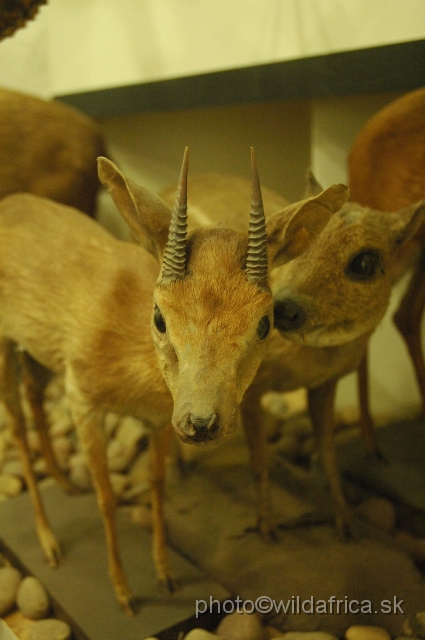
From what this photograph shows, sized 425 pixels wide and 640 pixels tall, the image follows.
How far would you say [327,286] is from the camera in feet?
7.82

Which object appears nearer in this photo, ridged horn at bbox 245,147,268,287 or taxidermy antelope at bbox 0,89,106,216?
ridged horn at bbox 245,147,268,287

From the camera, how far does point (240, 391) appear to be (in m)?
1.81

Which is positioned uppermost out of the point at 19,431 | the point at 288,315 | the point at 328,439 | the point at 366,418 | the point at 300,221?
the point at 300,221

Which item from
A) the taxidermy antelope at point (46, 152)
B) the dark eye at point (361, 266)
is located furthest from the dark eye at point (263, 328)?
the taxidermy antelope at point (46, 152)

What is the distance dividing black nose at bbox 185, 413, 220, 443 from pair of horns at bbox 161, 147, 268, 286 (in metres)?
0.43

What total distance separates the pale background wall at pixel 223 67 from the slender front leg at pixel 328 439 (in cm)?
105

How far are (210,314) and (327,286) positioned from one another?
737mm

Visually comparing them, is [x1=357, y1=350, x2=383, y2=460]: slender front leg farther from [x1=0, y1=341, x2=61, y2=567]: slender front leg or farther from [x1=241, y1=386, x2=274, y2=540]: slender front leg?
[x1=0, y1=341, x2=61, y2=567]: slender front leg

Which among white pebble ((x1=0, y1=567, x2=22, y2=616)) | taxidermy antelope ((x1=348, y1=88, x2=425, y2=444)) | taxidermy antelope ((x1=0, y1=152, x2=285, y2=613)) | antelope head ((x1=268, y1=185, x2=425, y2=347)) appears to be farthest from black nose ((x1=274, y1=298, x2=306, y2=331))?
white pebble ((x1=0, y1=567, x2=22, y2=616))

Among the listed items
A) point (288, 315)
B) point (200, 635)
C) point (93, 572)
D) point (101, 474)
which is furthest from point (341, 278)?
point (93, 572)

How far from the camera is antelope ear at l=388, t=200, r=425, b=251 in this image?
2484mm

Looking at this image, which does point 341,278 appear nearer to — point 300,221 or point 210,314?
point 300,221

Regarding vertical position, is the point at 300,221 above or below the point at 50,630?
above

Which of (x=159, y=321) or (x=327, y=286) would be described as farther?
(x=327, y=286)
